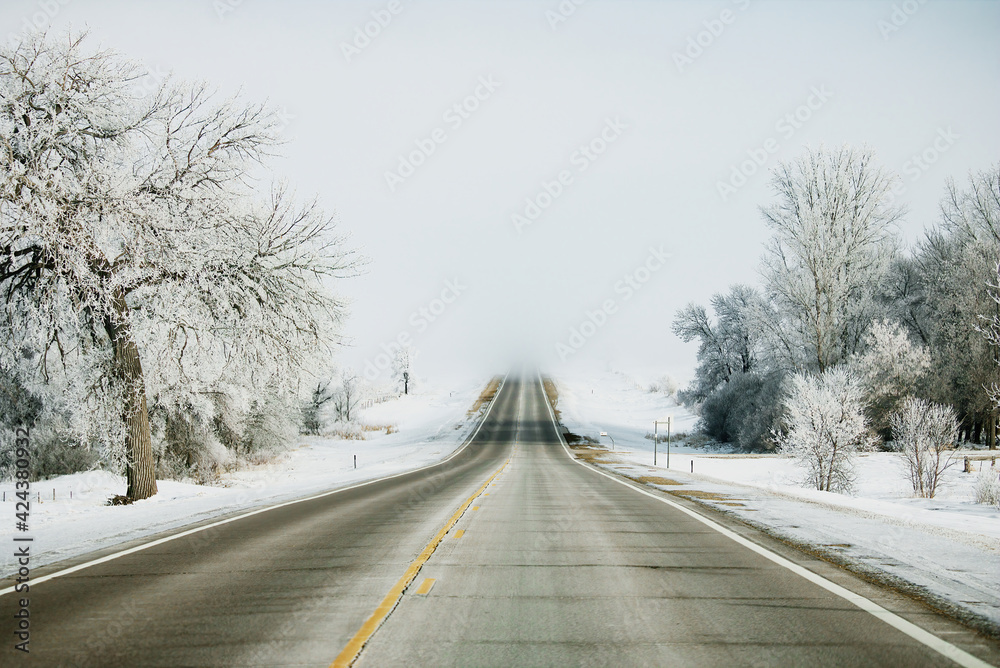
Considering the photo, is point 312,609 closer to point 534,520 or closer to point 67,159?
point 534,520

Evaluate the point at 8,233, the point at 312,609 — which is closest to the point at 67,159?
the point at 8,233

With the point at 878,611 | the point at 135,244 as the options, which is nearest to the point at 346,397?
the point at 135,244

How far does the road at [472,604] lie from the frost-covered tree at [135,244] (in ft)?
23.5

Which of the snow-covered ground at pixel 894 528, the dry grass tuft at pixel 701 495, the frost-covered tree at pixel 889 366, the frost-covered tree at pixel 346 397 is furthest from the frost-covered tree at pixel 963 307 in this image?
the frost-covered tree at pixel 346 397

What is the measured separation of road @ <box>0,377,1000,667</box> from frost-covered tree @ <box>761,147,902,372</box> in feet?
112

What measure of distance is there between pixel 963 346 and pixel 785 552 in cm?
4167

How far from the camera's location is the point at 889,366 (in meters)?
39.3

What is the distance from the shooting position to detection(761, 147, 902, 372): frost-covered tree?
1516 inches

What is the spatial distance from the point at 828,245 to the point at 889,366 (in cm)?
858

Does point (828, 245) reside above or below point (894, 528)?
above

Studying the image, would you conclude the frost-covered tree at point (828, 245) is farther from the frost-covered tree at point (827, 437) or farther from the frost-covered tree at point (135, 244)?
the frost-covered tree at point (135, 244)

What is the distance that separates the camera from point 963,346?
131 feet

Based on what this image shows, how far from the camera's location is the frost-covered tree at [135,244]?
12.9m

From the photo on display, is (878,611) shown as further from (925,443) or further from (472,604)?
(925,443)
